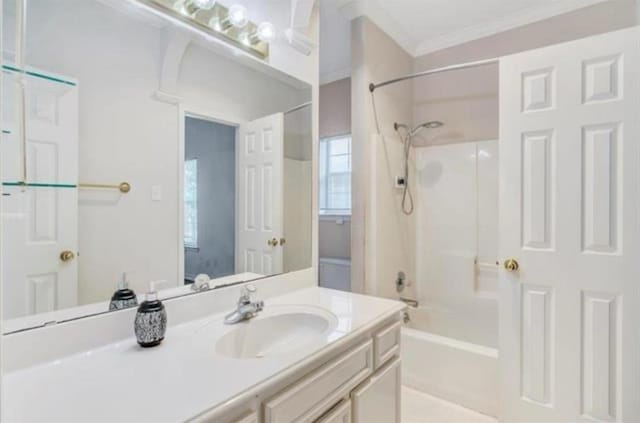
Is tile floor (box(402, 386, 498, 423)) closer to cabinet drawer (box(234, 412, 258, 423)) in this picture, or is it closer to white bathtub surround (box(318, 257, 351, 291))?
white bathtub surround (box(318, 257, 351, 291))

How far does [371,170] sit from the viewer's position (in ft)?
7.77

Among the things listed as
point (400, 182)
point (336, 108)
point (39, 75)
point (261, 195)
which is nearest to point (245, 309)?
point (261, 195)

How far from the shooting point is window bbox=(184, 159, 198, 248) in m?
1.35

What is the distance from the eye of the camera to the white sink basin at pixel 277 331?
4.07 ft

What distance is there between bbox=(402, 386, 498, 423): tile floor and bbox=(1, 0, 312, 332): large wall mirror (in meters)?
1.26

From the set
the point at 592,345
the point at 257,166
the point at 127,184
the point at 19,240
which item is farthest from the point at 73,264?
the point at 592,345

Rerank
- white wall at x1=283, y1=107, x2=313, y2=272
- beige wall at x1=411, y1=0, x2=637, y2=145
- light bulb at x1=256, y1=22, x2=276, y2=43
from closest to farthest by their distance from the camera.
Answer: light bulb at x1=256, y1=22, x2=276, y2=43, white wall at x1=283, y1=107, x2=313, y2=272, beige wall at x1=411, y1=0, x2=637, y2=145

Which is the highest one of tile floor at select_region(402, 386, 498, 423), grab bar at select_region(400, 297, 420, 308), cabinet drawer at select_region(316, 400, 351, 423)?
cabinet drawer at select_region(316, 400, 351, 423)

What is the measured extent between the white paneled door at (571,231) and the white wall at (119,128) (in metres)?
1.68

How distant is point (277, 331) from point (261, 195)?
0.65 m

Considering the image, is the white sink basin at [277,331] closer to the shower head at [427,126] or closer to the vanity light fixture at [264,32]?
the vanity light fixture at [264,32]

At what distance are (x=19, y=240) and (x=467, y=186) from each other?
→ 2.73m

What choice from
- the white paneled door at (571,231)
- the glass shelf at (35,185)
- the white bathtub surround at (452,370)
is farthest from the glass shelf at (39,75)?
the white bathtub surround at (452,370)

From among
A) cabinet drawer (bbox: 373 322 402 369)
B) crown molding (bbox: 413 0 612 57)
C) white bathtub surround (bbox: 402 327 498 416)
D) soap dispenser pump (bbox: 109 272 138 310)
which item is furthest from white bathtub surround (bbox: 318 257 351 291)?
soap dispenser pump (bbox: 109 272 138 310)
